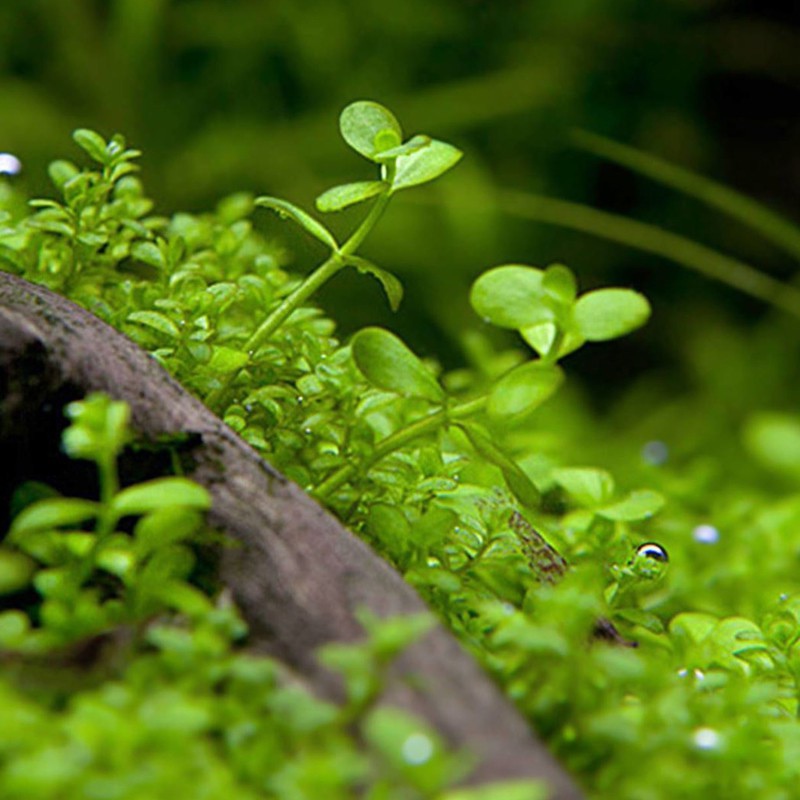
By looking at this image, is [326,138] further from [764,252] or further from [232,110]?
[764,252]

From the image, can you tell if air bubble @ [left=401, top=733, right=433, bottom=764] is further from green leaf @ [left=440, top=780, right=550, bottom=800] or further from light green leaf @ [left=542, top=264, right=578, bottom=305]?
light green leaf @ [left=542, top=264, right=578, bottom=305]

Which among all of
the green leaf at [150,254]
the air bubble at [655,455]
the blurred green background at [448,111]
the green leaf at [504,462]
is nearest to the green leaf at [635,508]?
the green leaf at [504,462]

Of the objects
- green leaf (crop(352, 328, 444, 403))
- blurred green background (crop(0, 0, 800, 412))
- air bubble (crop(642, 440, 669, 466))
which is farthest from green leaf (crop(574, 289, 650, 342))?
blurred green background (crop(0, 0, 800, 412))

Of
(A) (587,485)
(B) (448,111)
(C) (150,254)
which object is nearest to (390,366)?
(C) (150,254)

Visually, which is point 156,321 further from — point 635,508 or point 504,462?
point 635,508

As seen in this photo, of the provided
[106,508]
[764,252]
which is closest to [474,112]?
[764,252]

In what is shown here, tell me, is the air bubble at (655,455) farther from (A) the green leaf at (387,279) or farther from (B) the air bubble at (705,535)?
(A) the green leaf at (387,279)
